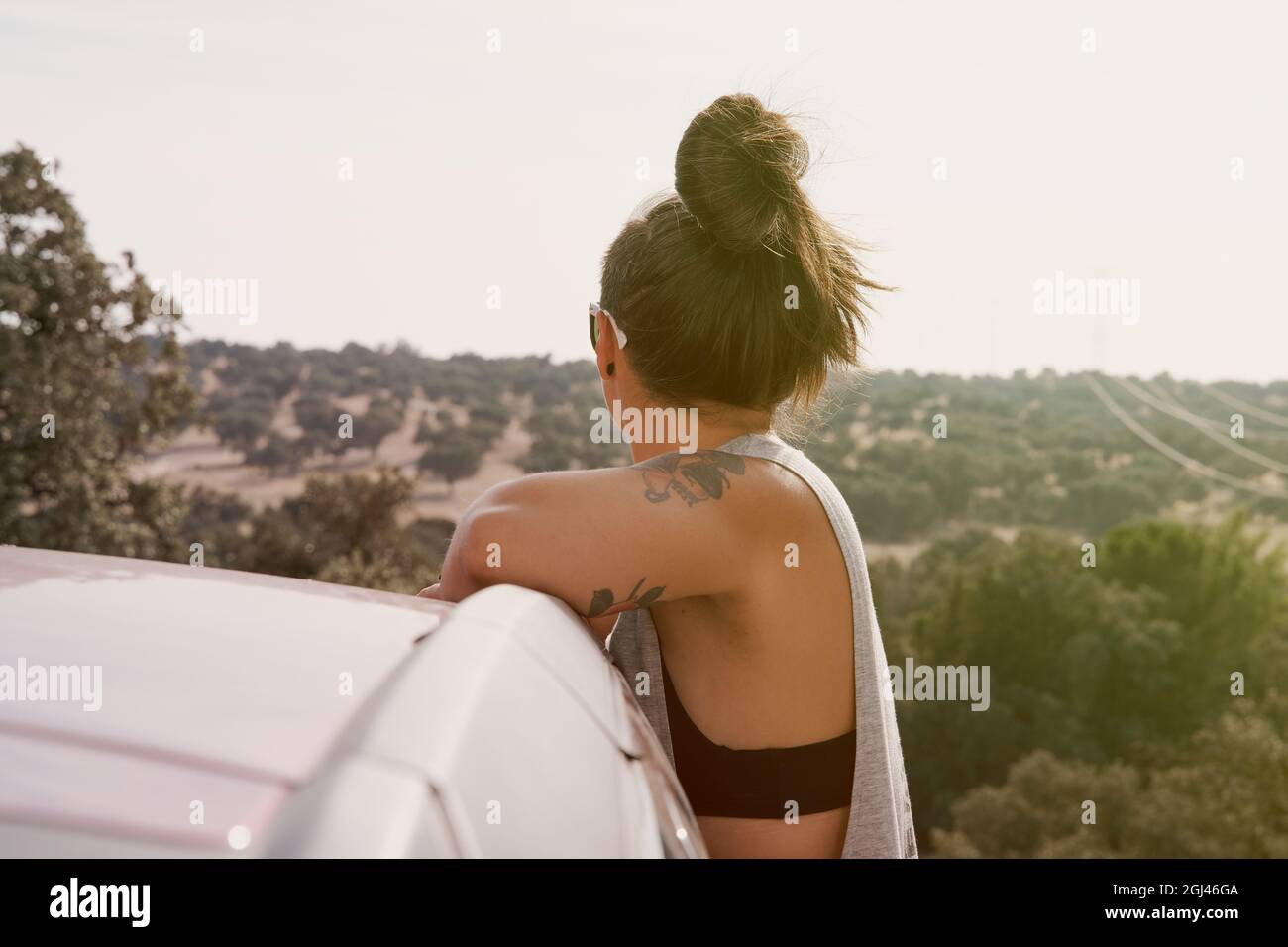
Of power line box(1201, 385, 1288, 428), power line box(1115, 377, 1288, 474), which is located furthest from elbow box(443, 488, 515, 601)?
power line box(1115, 377, 1288, 474)

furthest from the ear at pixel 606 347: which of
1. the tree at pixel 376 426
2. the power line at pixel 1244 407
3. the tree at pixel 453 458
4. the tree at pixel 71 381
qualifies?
the power line at pixel 1244 407

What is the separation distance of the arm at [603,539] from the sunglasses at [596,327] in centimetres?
33

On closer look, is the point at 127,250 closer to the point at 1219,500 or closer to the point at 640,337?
the point at 640,337

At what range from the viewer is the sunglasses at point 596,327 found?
1.82 m

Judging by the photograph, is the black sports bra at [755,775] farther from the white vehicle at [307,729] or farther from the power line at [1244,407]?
the power line at [1244,407]

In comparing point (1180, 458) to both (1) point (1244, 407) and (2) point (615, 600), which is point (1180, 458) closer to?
(1) point (1244, 407)

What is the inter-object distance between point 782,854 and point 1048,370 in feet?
95.0

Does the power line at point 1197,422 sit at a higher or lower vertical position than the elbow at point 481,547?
lower

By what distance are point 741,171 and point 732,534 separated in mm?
629

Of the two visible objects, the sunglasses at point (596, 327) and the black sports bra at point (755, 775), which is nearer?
the black sports bra at point (755, 775)

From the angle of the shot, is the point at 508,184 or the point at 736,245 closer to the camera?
the point at 736,245

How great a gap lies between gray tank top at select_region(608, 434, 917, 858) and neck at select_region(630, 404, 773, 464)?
0.04 metres

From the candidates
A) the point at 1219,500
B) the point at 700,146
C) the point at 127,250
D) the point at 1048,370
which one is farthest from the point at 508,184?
the point at 700,146
